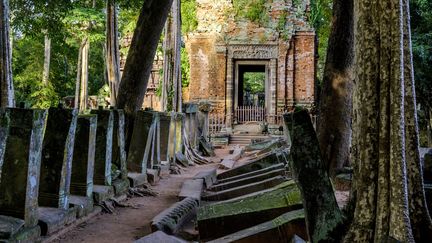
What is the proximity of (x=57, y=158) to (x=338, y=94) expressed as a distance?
4427mm

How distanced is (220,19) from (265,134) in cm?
595

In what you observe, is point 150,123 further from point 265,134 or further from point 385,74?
point 265,134

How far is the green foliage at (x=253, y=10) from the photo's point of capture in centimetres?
1980

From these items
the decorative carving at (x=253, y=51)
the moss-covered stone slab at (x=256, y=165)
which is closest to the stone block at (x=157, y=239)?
the moss-covered stone slab at (x=256, y=165)

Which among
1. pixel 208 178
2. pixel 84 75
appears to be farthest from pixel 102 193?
pixel 84 75

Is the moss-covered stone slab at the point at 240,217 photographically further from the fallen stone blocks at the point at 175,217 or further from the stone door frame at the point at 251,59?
the stone door frame at the point at 251,59

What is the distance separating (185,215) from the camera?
17.2ft

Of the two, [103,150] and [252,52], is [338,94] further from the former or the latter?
[252,52]

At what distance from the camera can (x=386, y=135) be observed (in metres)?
2.85

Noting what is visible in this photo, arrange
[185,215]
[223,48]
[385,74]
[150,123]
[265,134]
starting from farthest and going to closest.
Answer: [223,48] → [265,134] → [150,123] → [185,215] → [385,74]

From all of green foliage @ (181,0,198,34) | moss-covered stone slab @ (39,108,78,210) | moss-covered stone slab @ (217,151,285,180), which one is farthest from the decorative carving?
moss-covered stone slab @ (39,108,78,210)

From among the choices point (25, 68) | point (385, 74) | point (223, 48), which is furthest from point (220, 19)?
point (385, 74)

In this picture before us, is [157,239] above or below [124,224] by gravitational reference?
above

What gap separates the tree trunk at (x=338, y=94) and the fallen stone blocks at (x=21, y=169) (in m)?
4.39
